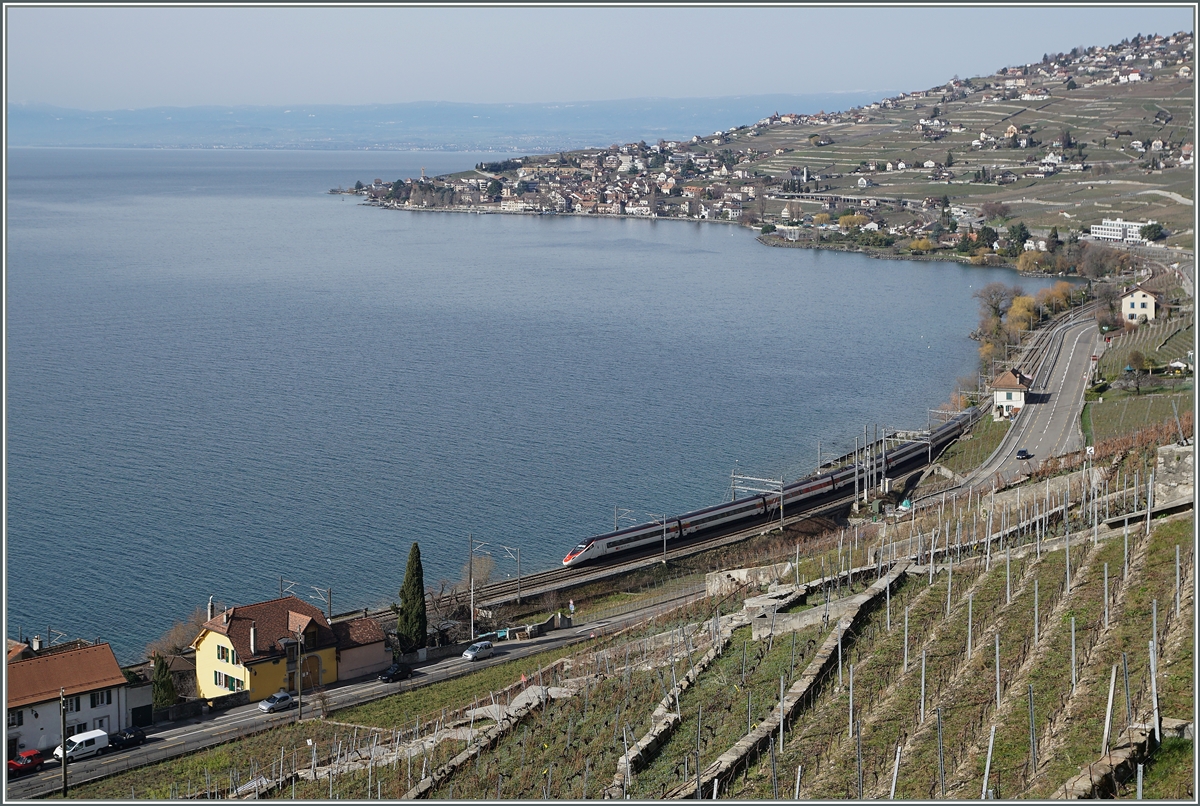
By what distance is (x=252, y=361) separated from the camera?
3083 centimetres

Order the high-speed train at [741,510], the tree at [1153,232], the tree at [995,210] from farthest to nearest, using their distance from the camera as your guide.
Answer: the tree at [995,210], the tree at [1153,232], the high-speed train at [741,510]

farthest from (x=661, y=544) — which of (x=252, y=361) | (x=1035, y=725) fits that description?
(x=252, y=361)

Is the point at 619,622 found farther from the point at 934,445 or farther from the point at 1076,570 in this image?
the point at 934,445

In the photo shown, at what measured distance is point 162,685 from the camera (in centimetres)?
1148

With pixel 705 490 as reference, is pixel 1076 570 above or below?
above

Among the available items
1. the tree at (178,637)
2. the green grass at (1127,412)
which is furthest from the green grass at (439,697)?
the green grass at (1127,412)

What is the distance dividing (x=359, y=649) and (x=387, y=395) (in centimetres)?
1481

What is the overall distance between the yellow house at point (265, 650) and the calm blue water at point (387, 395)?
6.60 ft

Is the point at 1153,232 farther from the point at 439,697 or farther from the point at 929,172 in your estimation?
the point at 439,697

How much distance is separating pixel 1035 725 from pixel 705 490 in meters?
→ 14.1

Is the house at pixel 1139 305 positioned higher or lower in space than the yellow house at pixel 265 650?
higher

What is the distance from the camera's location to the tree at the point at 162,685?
11445 millimetres

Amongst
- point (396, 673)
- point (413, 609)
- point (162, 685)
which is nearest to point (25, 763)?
point (162, 685)

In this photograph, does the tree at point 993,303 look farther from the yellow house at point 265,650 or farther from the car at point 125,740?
the car at point 125,740
